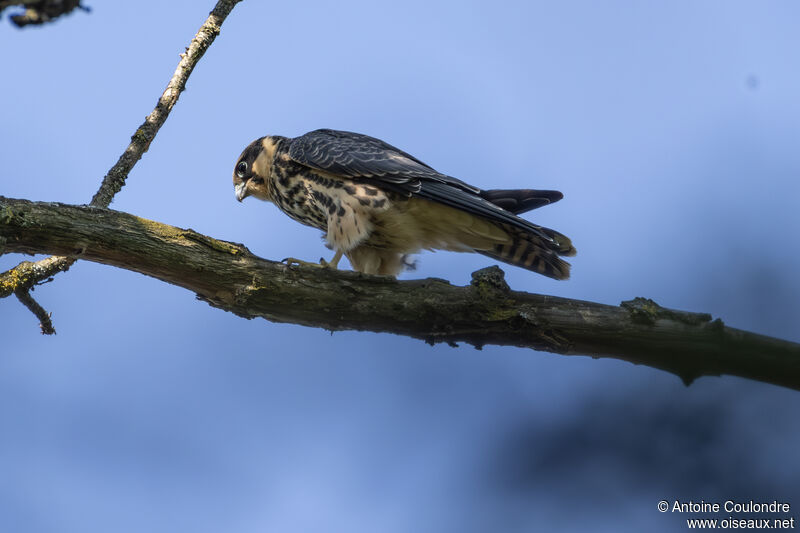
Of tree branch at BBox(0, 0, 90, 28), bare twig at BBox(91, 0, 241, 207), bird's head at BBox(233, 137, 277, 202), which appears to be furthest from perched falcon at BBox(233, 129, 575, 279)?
tree branch at BBox(0, 0, 90, 28)

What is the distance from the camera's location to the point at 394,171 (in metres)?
4.62

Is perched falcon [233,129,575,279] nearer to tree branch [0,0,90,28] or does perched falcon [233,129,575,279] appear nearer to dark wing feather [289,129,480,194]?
dark wing feather [289,129,480,194]

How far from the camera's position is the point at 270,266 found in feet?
12.2

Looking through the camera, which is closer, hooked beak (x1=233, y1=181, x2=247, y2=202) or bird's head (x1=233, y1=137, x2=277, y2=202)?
bird's head (x1=233, y1=137, x2=277, y2=202)

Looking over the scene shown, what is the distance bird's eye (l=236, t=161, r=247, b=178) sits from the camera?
5.70 m

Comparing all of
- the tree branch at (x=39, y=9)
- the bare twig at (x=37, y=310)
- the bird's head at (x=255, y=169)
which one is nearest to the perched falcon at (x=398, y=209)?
the bird's head at (x=255, y=169)

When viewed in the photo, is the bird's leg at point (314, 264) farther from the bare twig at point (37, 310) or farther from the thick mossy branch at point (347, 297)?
the bare twig at point (37, 310)

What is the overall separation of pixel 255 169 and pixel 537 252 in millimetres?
2186

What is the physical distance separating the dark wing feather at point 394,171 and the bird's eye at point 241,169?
68 centimetres

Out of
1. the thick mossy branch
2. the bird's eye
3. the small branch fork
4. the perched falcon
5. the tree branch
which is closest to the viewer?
the tree branch

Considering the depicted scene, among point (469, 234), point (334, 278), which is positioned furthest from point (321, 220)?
point (334, 278)

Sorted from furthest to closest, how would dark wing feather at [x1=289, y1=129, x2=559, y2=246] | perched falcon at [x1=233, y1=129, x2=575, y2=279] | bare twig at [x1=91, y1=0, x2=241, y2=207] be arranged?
perched falcon at [x1=233, y1=129, x2=575, y2=279] → dark wing feather at [x1=289, y1=129, x2=559, y2=246] → bare twig at [x1=91, y1=0, x2=241, y2=207]

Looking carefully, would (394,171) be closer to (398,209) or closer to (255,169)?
(398,209)

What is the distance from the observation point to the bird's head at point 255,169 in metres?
5.48
